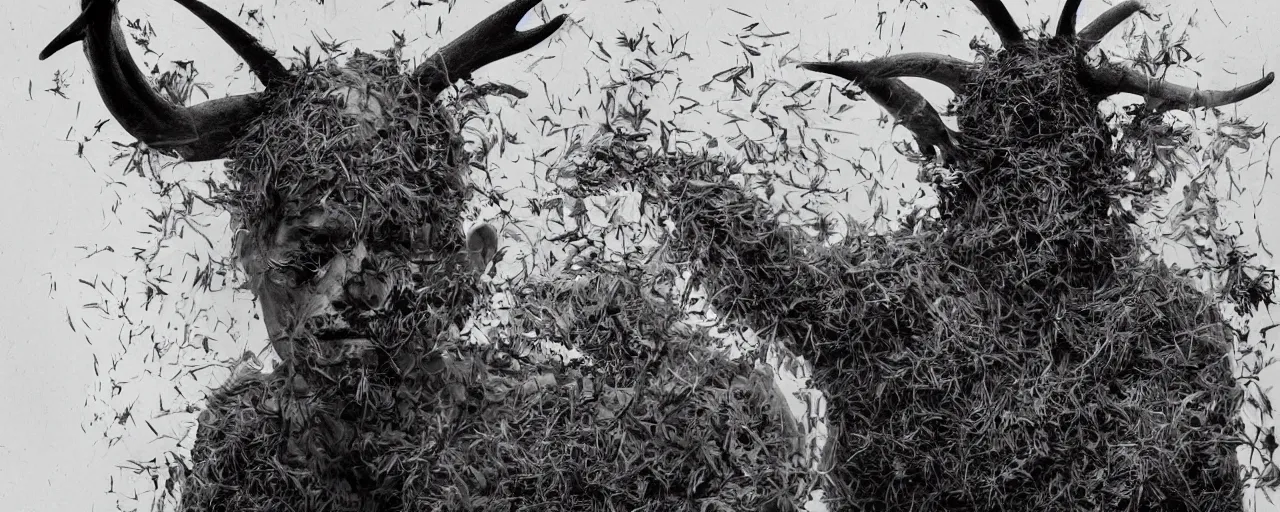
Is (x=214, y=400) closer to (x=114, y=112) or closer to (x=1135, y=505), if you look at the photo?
(x=114, y=112)

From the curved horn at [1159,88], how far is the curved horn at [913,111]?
1.33ft

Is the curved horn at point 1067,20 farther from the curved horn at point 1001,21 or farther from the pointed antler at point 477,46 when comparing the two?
the pointed antler at point 477,46

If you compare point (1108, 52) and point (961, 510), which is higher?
point (1108, 52)

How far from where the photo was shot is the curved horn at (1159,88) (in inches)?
118

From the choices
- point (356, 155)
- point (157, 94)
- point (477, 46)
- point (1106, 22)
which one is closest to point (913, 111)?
point (1106, 22)

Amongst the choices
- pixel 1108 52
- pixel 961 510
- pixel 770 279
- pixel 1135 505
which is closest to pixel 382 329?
pixel 770 279

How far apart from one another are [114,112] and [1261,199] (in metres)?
2.72

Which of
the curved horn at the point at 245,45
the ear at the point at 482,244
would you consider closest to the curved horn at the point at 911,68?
the ear at the point at 482,244

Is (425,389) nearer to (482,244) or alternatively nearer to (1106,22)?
(482,244)

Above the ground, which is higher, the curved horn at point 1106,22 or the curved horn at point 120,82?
the curved horn at point 1106,22

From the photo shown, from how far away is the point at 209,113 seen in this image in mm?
2588

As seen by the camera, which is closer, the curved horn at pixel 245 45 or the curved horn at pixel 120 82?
the curved horn at pixel 120 82

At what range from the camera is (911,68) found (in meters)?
2.94

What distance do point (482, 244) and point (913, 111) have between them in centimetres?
109
